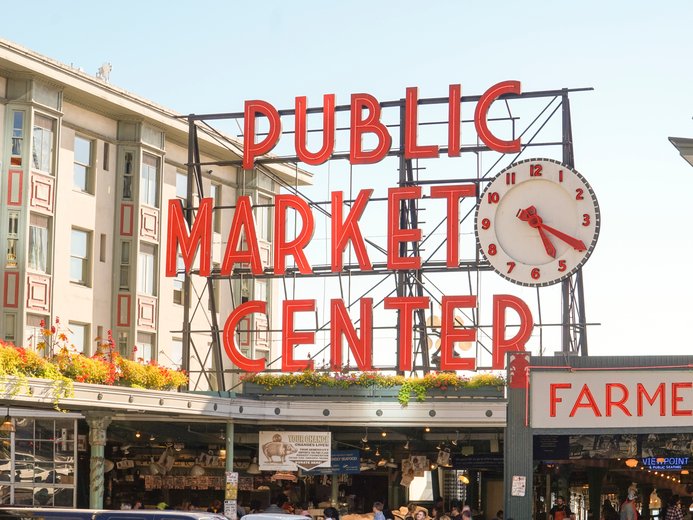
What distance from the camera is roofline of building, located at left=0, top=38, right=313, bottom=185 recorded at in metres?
45.2

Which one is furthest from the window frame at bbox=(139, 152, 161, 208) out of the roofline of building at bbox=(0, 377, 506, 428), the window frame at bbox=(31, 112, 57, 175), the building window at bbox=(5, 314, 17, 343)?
the roofline of building at bbox=(0, 377, 506, 428)

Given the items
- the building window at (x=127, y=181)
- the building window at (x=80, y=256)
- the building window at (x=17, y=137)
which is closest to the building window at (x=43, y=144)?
the building window at (x=17, y=137)

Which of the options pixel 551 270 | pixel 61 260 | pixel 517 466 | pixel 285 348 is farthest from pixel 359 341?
pixel 61 260

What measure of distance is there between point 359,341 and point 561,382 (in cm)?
1079

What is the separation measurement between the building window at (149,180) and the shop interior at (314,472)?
1281cm

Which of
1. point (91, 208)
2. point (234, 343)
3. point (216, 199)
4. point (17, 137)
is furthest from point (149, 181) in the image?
point (234, 343)

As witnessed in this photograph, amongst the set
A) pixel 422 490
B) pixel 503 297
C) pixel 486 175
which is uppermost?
pixel 486 175

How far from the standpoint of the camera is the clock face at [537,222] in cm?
4069

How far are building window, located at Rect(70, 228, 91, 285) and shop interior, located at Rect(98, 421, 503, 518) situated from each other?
29.0ft

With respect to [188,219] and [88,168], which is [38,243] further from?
[188,219]

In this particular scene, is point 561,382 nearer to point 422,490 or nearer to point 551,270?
point 551,270

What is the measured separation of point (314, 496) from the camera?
46.7 m

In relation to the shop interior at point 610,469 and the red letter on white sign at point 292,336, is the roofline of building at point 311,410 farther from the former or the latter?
the red letter on white sign at point 292,336

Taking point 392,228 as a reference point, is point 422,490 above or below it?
below
